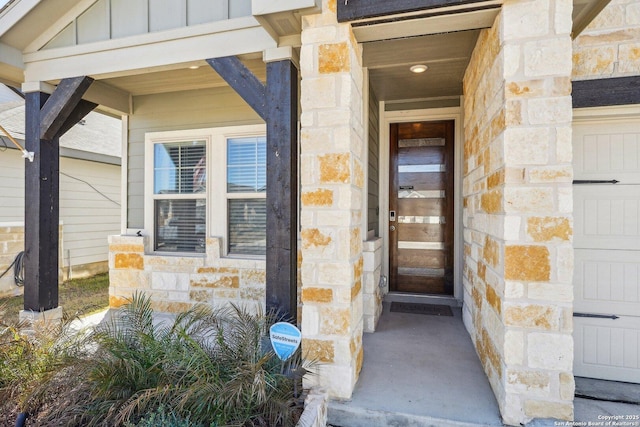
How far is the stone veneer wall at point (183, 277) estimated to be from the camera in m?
3.63

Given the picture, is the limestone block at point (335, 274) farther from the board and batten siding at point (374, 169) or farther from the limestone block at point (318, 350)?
the board and batten siding at point (374, 169)

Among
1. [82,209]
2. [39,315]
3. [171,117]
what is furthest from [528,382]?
[82,209]

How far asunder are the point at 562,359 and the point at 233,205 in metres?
3.14

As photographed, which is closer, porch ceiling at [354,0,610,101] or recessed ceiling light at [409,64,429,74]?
porch ceiling at [354,0,610,101]

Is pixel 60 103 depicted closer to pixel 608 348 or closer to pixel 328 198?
pixel 328 198

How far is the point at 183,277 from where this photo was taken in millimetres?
3801

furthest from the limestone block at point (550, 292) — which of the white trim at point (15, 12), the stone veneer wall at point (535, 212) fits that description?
the white trim at point (15, 12)

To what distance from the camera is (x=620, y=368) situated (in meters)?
2.37

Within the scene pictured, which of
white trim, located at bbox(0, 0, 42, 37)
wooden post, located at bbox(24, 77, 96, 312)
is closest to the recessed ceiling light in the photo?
wooden post, located at bbox(24, 77, 96, 312)

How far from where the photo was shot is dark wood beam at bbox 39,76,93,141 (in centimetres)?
296

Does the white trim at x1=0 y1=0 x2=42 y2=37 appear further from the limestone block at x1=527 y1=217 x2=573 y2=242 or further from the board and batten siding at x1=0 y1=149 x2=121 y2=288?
the limestone block at x1=527 y1=217 x2=573 y2=242

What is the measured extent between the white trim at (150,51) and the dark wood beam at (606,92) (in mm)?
2177

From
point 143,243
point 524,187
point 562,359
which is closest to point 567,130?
point 524,187

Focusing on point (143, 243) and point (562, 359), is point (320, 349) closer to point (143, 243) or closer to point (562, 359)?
point (562, 359)
